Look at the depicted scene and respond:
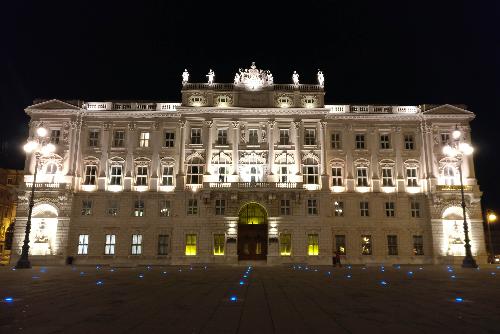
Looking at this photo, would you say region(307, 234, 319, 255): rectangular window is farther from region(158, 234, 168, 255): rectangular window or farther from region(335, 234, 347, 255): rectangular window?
region(158, 234, 168, 255): rectangular window

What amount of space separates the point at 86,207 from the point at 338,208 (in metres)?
28.3

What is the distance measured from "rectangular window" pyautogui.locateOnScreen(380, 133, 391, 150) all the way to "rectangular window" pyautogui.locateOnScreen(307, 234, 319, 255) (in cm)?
1357

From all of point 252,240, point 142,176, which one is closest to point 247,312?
point 252,240

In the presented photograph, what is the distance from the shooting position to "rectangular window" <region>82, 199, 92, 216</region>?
47500 mm

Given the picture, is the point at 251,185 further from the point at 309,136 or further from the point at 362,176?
the point at 362,176

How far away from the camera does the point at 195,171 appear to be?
48281 mm

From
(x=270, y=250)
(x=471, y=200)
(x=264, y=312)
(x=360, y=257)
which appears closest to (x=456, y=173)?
(x=471, y=200)

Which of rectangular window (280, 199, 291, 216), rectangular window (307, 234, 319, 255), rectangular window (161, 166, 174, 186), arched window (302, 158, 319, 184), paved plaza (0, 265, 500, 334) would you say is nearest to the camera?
paved plaza (0, 265, 500, 334)

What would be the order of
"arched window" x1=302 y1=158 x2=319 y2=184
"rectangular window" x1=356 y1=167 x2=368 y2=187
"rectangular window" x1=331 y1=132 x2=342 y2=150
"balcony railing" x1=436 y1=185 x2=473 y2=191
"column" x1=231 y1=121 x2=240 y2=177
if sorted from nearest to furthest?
"balcony railing" x1=436 y1=185 x2=473 y2=191
"column" x1=231 y1=121 x2=240 y2=177
"arched window" x1=302 y1=158 x2=319 y2=184
"rectangular window" x1=356 y1=167 x2=368 y2=187
"rectangular window" x1=331 y1=132 x2=342 y2=150

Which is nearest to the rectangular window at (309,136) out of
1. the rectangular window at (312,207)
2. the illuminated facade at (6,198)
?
the rectangular window at (312,207)

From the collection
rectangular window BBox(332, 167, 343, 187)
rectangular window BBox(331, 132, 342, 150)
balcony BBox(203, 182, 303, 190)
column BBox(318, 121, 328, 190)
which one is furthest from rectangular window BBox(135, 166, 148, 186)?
rectangular window BBox(331, 132, 342, 150)

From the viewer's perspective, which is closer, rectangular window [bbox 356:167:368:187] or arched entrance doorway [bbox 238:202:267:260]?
arched entrance doorway [bbox 238:202:267:260]

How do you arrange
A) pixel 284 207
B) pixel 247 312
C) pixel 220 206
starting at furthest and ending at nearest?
pixel 220 206 → pixel 284 207 → pixel 247 312

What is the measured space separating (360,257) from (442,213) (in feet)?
33.9
